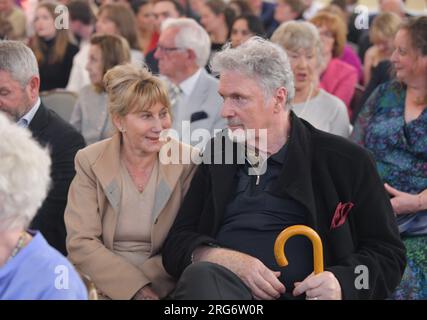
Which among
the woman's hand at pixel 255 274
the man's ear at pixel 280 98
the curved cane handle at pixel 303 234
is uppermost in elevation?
the man's ear at pixel 280 98

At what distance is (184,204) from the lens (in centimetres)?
369

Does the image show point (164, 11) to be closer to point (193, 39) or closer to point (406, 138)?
point (193, 39)

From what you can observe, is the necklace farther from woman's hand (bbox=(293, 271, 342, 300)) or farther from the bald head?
the bald head

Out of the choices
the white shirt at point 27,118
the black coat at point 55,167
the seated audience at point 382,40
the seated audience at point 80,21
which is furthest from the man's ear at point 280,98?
the seated audience at point 80,21

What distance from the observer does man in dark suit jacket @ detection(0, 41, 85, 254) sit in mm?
4105

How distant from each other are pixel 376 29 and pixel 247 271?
176 inches

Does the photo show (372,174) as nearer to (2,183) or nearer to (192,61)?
(2,183)

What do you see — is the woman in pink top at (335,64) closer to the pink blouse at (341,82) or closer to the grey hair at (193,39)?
the pink blouse at (341,82)

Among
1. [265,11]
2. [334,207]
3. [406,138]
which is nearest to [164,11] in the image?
[265,11]

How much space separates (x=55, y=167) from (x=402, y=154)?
1.71 m

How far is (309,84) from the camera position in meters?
5.21

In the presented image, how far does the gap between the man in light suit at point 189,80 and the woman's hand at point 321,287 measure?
6.31ft

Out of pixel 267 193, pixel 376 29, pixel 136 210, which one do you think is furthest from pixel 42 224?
pixel 376 29

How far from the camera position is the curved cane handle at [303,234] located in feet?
10.2
